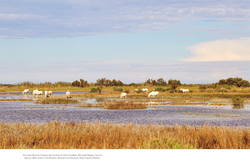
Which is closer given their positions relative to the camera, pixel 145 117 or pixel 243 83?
pixel 145 117

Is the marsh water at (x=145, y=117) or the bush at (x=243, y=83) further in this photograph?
the bush at (x=243, y=83)

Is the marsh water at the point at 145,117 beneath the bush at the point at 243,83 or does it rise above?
beneath

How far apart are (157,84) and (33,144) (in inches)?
3060

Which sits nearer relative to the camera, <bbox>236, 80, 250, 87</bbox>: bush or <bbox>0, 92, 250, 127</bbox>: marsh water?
<bbox>0, 92, 250, 127</bbox>: marsh water

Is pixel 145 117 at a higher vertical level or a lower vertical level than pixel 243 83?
lower

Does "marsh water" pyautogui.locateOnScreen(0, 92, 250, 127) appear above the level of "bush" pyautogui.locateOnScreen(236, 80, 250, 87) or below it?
below
